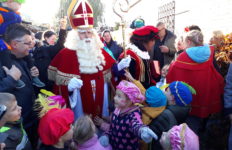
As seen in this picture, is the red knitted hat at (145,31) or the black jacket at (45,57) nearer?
the red knitted hat at (145,31)

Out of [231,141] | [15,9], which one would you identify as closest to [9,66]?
[15,9]

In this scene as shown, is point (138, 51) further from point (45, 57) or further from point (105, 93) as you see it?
point (45, 57)

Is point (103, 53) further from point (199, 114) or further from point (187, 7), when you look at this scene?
point (187, 7)

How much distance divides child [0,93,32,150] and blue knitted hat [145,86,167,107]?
4.40 ft

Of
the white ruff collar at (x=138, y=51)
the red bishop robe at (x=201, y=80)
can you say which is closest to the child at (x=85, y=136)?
the white ruff collar at (x=138, y=51)

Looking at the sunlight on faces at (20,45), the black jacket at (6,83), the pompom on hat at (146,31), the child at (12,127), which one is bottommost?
the child at (12,127)

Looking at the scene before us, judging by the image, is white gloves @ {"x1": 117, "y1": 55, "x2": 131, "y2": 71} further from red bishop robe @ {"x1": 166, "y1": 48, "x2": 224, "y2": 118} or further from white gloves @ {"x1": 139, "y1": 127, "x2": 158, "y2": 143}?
white gloves @ {"x1": 139, "y1": 127, "x2": 158, "y2": 143}

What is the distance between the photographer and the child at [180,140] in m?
1.78

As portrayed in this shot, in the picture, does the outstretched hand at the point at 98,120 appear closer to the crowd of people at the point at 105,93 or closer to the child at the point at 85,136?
the crowd of people at the point at 105,93

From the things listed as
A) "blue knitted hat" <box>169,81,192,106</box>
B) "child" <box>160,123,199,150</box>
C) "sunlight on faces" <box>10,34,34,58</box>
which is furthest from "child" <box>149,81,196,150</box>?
"sunlight on faces" <box>10,34,34,58</box>

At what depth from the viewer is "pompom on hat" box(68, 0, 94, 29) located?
9.61 ft

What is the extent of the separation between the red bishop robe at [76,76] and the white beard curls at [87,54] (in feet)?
0.19

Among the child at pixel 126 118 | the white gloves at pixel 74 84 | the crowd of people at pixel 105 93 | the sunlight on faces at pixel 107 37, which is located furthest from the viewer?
the sunlight on faces at pixel 107 37

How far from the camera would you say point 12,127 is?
1.87 m
